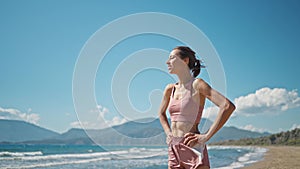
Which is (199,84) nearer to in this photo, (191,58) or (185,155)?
(191,58)

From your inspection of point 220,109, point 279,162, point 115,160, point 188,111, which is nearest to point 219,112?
point 220,109

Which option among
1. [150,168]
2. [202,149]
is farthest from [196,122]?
[150,168]

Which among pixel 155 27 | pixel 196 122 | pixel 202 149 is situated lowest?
pixel 202 149

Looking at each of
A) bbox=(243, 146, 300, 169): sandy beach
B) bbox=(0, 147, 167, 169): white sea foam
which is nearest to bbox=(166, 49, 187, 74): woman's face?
bbox=(243, 146, 300, 169): sandy beach

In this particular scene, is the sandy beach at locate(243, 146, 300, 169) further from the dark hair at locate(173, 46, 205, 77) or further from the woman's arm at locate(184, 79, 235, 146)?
the woman's arm at locate(184, 79, 235, 146)

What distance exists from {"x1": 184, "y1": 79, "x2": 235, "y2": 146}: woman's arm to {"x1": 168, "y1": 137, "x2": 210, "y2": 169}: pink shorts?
0.05 meters

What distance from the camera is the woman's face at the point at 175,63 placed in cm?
242

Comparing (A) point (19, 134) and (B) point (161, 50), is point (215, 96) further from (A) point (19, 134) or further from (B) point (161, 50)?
(A) point (19, 134)

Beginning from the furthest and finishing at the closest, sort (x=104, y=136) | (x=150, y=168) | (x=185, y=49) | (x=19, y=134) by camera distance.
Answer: (x=19, y=134), (x=150, y=168), (x=104, y=136), (x=185, y=49)

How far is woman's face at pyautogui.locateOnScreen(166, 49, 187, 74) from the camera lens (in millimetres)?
2416

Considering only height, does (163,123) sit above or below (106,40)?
below

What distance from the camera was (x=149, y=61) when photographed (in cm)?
326

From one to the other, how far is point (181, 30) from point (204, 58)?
1.12ft

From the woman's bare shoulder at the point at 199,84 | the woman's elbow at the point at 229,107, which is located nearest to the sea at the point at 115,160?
the woman's bare shoulder at the point at 199,84
